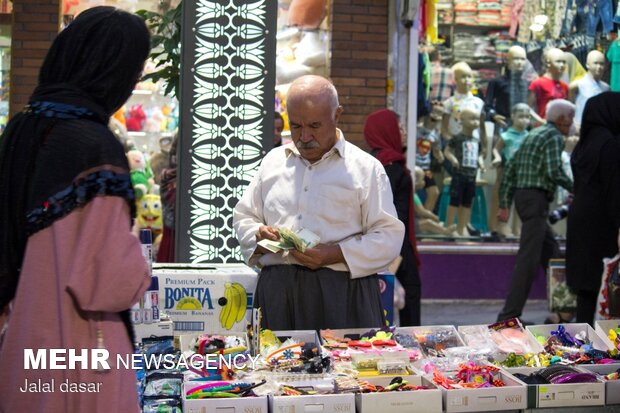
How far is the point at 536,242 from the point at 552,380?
5291 mm

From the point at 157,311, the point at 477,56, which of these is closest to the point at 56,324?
the point at 157,311

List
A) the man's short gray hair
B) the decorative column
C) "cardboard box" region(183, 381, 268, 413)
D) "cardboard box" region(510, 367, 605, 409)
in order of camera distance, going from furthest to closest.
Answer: the man's short gray hair, the decorative column, "cardboard box" region(510, 367, 605, 409), "cardboard box" region(183, 381, 268, 413)

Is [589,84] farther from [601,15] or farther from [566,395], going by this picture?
[566,395]

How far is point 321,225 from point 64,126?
2.14m

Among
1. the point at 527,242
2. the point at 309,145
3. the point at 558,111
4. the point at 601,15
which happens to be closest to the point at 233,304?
the point at 309,145

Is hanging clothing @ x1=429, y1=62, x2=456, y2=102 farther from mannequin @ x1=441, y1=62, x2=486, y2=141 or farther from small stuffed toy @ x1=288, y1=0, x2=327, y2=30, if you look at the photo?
small stuffed toy @ x1=288, y1=0, x2=327, y2=30

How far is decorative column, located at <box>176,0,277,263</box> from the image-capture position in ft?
20.6

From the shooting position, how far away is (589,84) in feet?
39.1

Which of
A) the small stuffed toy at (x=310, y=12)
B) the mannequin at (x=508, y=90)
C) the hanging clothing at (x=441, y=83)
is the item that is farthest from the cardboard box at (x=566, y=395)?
the mannequin at (x=508, y=90)

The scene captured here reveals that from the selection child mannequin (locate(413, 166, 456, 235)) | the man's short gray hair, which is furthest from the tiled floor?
the man's short gray hair

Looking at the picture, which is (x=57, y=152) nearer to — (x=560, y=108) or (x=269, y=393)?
(x=269, y=393)

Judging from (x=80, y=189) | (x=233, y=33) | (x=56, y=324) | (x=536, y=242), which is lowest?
(x=536, y=242)

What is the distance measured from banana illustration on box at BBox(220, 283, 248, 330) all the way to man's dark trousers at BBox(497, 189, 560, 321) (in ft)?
15.7

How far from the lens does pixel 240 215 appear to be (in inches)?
198
